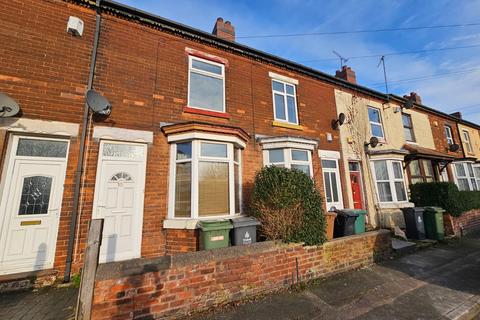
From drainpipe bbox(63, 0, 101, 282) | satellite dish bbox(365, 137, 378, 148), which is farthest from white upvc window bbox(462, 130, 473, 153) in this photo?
drainpipe bbox(63, 0, 101, 282)

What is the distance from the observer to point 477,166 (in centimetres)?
1445

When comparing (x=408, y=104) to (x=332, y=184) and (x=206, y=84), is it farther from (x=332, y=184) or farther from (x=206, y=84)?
(x=206, y=84)

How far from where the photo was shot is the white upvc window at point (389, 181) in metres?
9.73

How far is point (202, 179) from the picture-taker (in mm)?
5887

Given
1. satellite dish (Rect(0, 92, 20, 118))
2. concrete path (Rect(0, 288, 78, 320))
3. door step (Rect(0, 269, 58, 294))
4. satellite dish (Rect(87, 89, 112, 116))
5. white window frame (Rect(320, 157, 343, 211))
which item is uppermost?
satellite dish (Rect(87, 89, 112, 116))

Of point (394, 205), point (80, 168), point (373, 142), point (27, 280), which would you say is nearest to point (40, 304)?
point (27, 280)

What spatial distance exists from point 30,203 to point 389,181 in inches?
487

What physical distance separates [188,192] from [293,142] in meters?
4.07

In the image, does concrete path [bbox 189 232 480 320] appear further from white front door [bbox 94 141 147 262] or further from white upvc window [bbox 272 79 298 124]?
white upvc window [bbox 272 79 298 124]

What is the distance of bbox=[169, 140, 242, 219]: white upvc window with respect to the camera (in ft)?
18.8

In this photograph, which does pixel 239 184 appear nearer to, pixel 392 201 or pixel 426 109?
pixel 392 201

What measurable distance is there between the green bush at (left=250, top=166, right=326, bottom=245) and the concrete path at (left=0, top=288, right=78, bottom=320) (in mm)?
3601

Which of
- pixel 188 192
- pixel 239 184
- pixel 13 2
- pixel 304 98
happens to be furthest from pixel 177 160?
pixel 304 98

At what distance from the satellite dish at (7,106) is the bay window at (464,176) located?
790 inches
